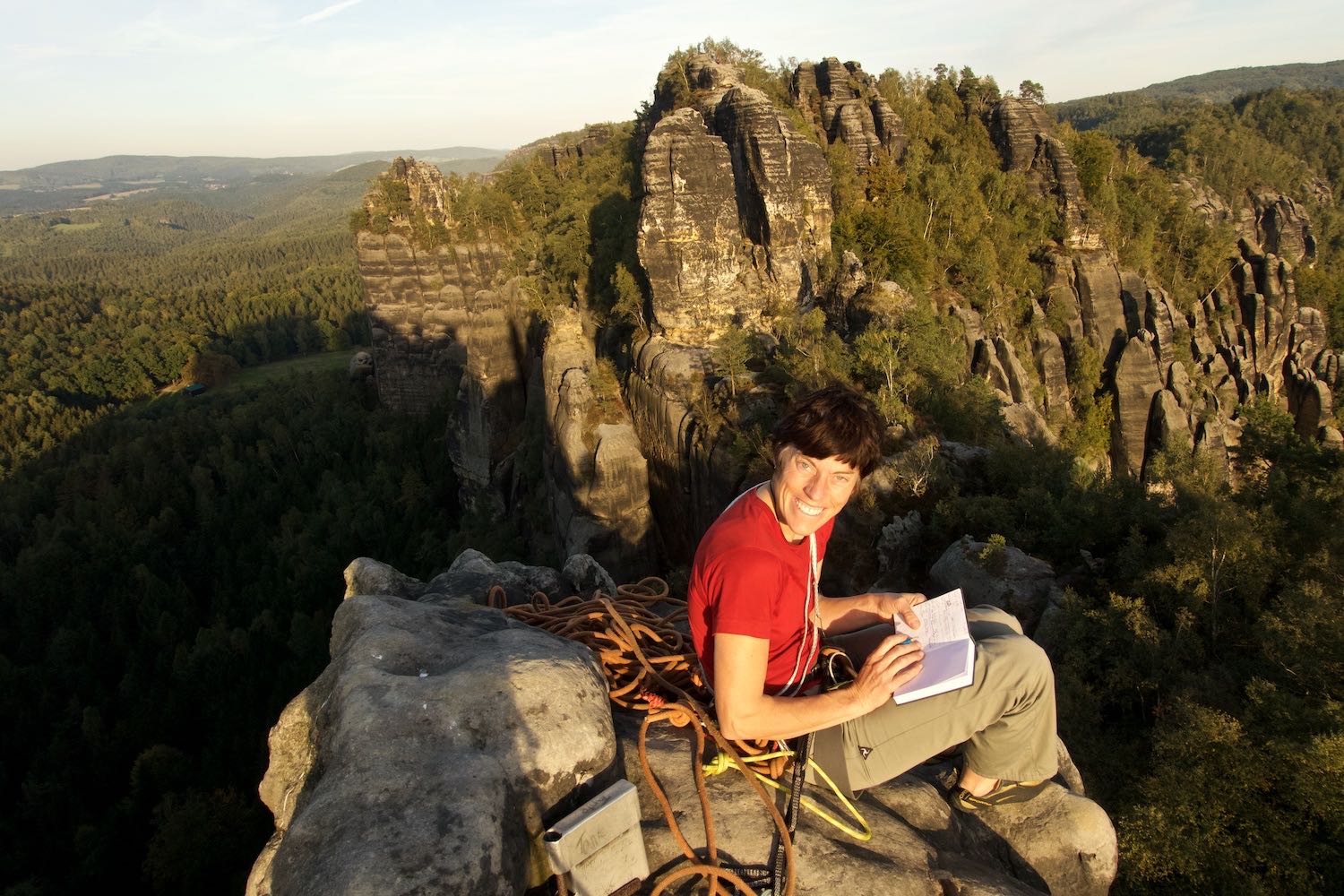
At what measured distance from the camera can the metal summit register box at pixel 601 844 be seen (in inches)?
114

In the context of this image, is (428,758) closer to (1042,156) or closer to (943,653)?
(943,653)

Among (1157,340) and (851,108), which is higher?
(851,108)

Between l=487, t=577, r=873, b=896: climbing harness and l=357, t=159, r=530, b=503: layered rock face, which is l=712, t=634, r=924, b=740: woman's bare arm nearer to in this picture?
l=487, t=577, r=873, b=896: climbing harness

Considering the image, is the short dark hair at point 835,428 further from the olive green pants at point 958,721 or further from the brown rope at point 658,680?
the brown rope at point 658,680

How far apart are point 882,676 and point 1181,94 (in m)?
215

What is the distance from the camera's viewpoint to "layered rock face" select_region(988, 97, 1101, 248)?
104ft

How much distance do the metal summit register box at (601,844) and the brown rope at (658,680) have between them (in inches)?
6.6

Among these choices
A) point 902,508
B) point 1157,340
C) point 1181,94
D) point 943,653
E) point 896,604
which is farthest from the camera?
point 1181,94

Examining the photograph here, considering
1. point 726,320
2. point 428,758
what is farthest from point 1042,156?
point 428,758

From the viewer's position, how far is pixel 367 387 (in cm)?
4359

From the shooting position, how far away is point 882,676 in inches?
129

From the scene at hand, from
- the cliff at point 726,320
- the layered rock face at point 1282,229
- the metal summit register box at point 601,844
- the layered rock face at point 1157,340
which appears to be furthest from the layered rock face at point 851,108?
the metal summit register box at point 601,844

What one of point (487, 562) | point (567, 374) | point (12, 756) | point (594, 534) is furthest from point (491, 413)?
point (487, 562)

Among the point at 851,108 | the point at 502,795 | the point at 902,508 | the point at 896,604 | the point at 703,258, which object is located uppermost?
the point at 851,108
